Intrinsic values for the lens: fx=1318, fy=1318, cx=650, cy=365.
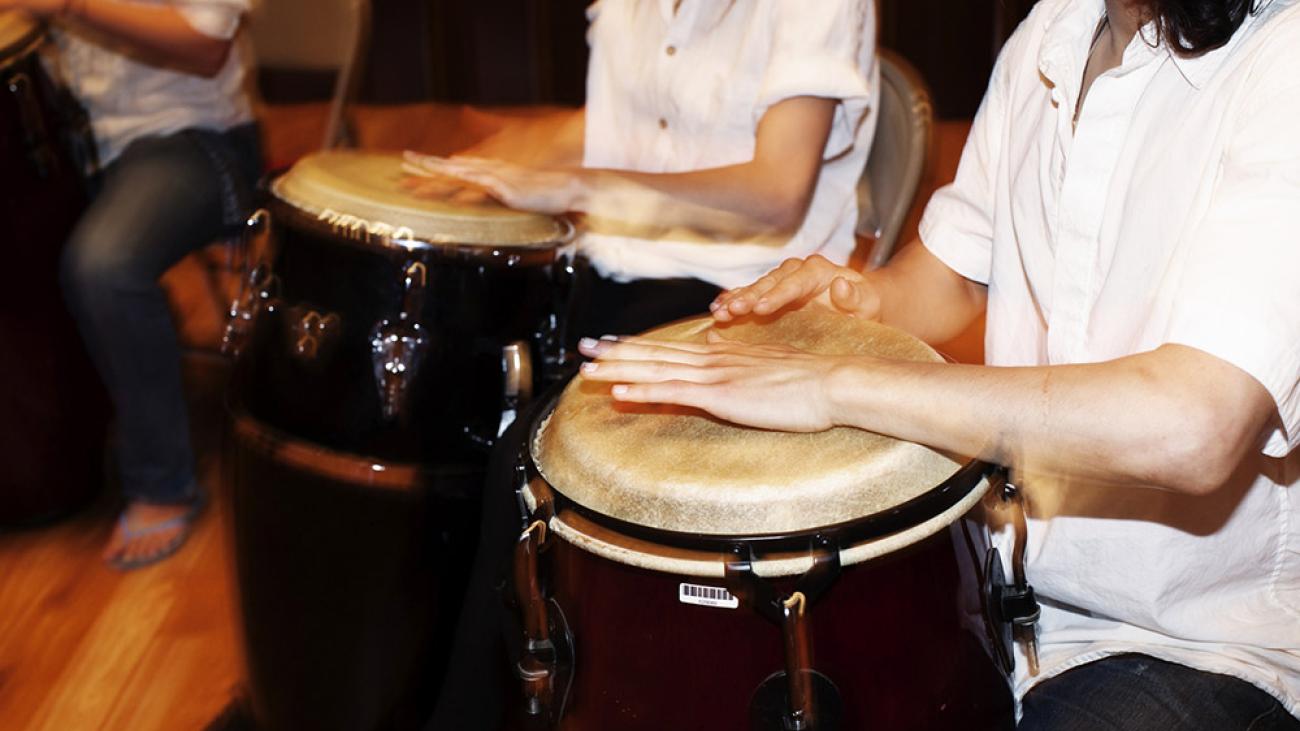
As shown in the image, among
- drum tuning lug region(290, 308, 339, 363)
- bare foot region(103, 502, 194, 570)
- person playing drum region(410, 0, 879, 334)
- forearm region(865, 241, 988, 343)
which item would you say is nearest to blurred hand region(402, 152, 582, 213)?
person playing drum region(410, 0, 879, 334)

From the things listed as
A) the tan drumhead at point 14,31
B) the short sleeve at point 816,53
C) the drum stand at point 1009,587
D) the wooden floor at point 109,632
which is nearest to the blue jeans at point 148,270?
the wooden floor at point 109,632

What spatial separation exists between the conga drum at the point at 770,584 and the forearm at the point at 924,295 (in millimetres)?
368

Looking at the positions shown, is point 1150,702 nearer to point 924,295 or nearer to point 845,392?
point 845,392

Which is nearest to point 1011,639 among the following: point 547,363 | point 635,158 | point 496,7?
point 547,363

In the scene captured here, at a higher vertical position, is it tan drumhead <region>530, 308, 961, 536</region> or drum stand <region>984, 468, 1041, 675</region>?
tan drumhead <region>530, 308, 961, 536</region>

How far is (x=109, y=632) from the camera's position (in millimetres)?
2264

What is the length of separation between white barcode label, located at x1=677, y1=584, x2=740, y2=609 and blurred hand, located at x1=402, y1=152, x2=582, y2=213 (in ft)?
2.69

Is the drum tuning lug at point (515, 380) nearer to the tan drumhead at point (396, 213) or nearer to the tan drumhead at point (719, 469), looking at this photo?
the tan drumhead at point (396, 213)

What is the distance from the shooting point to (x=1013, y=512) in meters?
1.11

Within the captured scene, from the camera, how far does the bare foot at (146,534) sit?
2.47 meters

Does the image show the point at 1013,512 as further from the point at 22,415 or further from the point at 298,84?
the point at 298,84

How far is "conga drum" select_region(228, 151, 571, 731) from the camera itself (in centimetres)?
163

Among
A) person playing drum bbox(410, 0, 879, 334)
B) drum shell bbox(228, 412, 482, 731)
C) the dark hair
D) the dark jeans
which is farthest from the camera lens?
person playing drum bbox(410, 0, 879, 334)

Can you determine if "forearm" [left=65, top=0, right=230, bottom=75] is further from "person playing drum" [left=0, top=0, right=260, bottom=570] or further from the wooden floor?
the wooden floor
